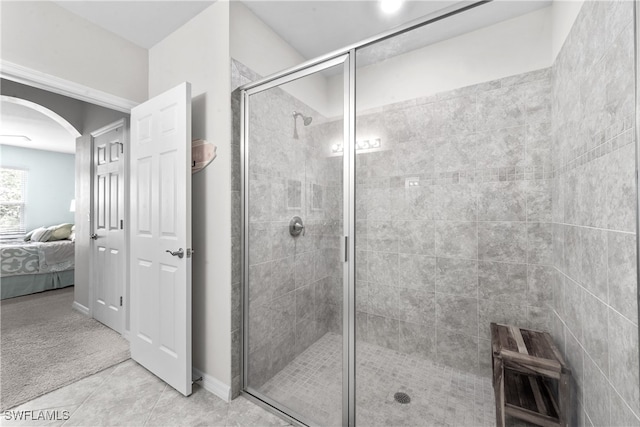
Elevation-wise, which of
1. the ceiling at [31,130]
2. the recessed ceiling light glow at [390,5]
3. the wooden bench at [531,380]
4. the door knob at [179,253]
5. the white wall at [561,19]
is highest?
the recessed ceiling light glow at [390,5]

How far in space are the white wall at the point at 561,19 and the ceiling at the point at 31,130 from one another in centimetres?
478

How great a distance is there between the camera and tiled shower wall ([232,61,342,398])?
1463mm

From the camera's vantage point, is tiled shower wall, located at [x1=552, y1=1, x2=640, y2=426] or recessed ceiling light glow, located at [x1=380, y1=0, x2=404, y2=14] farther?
recessed ceiling light glow, located at [x1=380, y1=0, x2=404, y2=14]

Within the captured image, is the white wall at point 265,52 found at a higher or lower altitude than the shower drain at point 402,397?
higher

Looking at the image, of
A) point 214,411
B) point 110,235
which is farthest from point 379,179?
point 110,235

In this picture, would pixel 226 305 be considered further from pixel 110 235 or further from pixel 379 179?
pixel 110 235

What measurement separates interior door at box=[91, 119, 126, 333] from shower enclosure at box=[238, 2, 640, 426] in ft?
5.54

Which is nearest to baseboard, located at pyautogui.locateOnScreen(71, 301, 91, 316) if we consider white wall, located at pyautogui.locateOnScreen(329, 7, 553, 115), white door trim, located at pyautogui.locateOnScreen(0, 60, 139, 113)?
white door trim, located at pyautogui.locateOnScreen(0, 60, 139, 113)

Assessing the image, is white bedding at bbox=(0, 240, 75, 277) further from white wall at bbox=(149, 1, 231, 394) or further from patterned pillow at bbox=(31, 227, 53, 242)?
white wall at bbox=(149, 1, 231, 394)

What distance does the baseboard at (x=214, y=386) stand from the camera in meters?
1.73

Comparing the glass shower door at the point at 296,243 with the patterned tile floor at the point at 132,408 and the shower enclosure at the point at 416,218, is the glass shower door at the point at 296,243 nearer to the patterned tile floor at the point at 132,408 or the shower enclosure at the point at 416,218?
the shower enclosure at the point at 416,218

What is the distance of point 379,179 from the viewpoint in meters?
1.78

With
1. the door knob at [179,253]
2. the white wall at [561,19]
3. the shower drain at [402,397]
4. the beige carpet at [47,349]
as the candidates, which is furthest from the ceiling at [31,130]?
the white wall at [561,19]

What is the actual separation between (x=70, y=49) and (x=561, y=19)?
3.13 meters
